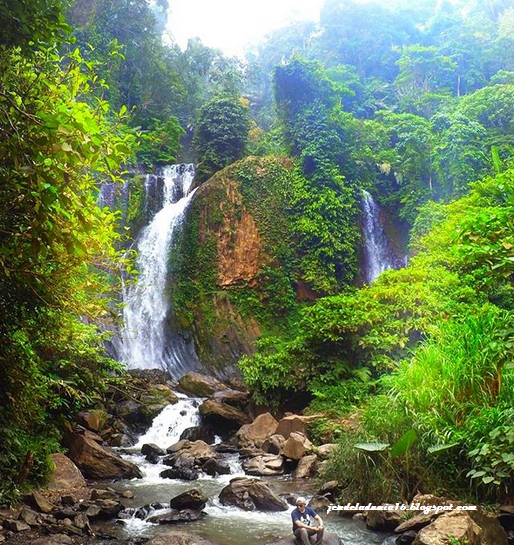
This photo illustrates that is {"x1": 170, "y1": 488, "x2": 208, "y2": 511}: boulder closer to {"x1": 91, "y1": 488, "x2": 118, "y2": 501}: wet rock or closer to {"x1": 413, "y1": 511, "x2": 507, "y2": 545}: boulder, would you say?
{"x1": 91, "y1": 488, "x2": 118, "y2": 501}: wet rock

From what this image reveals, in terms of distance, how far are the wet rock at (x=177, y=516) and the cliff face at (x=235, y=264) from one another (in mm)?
10827

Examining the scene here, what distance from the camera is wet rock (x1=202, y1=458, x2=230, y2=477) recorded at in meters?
9.47

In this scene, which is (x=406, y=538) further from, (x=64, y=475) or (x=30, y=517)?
(x=64, y=475)

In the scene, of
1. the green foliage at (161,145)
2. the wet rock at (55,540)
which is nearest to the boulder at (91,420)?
the wet rock at (55,540)

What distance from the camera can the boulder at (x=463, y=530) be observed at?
5031 millimetres

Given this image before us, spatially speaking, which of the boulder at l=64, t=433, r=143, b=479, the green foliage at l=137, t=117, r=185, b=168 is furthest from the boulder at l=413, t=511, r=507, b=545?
the green foliage at l=137, t=117, r=185, b=168

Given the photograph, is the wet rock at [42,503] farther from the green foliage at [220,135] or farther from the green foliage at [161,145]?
the green foliage at [161,145]

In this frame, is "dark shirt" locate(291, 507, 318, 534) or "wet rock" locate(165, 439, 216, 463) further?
"wet rock" locate(165, 439, 216, 463)

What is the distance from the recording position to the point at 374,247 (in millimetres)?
20828

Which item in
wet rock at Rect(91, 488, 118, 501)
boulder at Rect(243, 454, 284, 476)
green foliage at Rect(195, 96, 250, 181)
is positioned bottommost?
boulder at Rect(243, 454, 284, 476)

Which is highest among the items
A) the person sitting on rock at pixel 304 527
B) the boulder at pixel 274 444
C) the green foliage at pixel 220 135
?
the green foliage at pixel 220 135

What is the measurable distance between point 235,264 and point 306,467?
11.9 m

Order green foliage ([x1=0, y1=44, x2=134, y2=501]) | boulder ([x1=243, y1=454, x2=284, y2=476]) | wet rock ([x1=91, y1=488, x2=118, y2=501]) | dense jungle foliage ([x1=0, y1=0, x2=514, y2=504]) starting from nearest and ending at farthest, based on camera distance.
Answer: green foliage ([x1=0, y1=44, x2=134, y2=501]) → dense jungle foliage ([x1=0, y1=0, x2=514, y2=504]) → wet rock ([x1=91, y1=488, x2=118, y2=501]) → boulder ([x1=243, y1=454, x2=284, y2=476])

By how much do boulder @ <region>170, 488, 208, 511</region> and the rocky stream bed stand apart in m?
0.01
